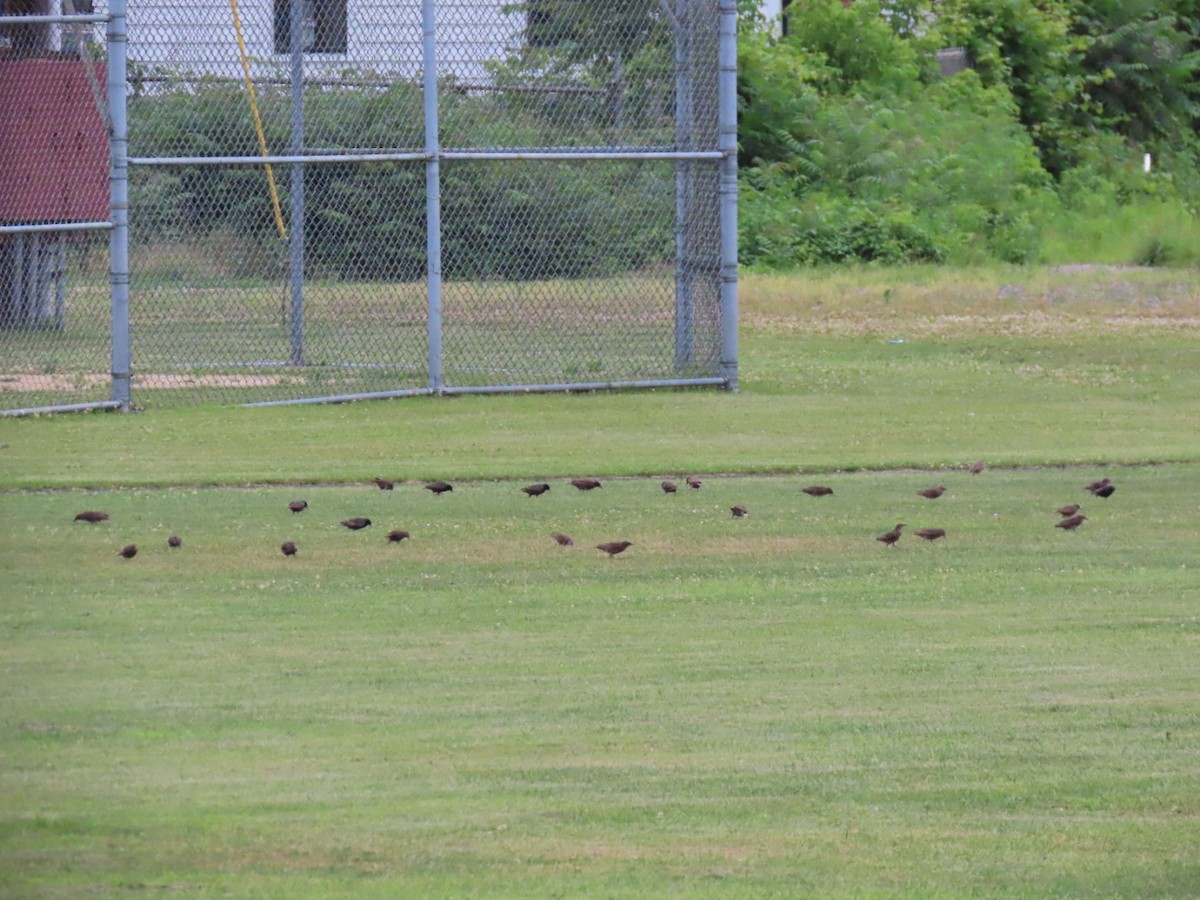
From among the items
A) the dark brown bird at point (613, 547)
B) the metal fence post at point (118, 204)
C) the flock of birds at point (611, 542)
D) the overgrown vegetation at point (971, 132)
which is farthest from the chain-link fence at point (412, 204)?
the overgrown vegetation at point (971, 132)

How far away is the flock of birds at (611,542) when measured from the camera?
9148 mm

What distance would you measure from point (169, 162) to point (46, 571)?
21.6ft

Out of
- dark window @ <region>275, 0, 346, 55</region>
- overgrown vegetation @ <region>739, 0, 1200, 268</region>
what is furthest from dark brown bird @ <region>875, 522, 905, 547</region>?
overgrown vegetation @ <region>739, 0, 1200, 268</region>

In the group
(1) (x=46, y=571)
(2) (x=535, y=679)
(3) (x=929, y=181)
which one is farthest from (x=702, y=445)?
(3) (x=929, y=181)

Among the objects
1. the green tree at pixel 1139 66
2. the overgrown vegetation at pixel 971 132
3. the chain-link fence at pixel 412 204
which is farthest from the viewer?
the green tree at pixel 1139 66

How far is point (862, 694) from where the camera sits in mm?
6617

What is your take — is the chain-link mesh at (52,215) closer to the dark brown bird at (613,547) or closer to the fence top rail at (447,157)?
the fence top rail at (447,157)

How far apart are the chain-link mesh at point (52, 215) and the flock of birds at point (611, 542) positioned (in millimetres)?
4811

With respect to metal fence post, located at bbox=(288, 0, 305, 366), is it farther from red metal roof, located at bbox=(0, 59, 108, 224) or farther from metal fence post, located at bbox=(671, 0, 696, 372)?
metal fence post, located at bbox=(671, 0, 696, 372)

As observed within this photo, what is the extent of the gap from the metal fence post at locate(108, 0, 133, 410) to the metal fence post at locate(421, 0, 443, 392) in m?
2.25

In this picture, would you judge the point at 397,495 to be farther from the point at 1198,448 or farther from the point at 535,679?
the point at 1198,448

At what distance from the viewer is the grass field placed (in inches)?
198

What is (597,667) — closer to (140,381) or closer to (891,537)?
(891,537)

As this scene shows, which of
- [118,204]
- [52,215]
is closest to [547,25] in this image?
[118,204]
